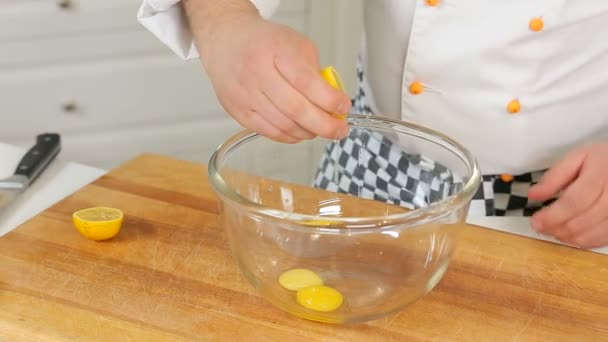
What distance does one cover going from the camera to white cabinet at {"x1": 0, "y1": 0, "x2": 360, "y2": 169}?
1510mm

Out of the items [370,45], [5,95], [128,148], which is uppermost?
[370,45]

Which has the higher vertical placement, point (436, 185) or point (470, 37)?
point (470, 37)

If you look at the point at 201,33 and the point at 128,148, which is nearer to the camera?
the point at 201,33

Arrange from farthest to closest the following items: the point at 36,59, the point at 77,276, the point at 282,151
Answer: the point at 36,59, the point at 282,151, the point at 77,276

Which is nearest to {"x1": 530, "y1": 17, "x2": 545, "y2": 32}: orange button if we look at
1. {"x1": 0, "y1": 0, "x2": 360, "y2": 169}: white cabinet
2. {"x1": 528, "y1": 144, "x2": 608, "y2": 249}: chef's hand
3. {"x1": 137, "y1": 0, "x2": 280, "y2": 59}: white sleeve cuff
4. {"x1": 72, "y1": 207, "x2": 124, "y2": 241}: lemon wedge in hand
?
{"x1": 528, "y1": 144, "x2": 608, "y2": 249}: chef's hand

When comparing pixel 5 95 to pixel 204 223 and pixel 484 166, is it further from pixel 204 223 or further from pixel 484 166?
pixel 484 166

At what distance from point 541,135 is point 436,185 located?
0.61 ft

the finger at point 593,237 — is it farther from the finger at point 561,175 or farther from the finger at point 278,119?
the finger at point 278,119

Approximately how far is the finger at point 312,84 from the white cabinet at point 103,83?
101cm

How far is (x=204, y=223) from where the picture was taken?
2.54 ft

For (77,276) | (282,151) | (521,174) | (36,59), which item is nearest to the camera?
(77,276)

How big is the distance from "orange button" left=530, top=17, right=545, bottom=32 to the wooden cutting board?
21 cm

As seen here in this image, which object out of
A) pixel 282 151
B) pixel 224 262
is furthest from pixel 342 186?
pixel 224 262

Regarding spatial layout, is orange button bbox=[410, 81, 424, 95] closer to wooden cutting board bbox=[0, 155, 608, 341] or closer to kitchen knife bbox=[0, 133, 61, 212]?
wooden cutting board bbox=[0, 155, 608, 341]
